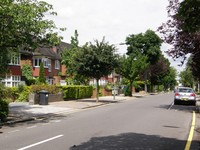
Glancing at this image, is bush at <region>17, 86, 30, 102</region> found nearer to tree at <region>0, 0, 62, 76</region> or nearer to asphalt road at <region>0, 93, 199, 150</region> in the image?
tree at <region>0, 0, 62, 76</region>

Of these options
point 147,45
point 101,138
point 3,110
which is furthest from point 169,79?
point 101,138

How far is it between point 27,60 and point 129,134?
138 feet

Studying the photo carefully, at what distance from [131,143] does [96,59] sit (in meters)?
23.9

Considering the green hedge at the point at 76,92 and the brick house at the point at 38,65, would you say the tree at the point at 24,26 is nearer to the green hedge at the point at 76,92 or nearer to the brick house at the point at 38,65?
the green hedge at the point at 76,92

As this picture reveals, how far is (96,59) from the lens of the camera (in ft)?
114

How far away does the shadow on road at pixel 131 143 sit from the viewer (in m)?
10.3

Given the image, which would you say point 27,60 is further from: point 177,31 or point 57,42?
point 57,42

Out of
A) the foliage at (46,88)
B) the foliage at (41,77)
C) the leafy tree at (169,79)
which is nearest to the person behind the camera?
the foliage at (46,88)

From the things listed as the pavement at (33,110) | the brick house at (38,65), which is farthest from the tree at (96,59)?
the brick house at (38,65)

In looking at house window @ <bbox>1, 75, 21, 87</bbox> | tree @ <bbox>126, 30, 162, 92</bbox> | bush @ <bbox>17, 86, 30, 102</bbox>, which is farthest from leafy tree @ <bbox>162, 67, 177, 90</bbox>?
bush @ <bbox>17, 86, 30, 102</bbox>

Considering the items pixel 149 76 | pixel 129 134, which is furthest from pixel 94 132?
pixel 149 76

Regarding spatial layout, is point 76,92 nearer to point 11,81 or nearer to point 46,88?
point 46,88

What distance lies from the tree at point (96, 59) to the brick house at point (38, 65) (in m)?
10.1

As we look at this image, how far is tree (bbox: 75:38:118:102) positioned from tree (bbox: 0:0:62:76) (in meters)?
16.4
